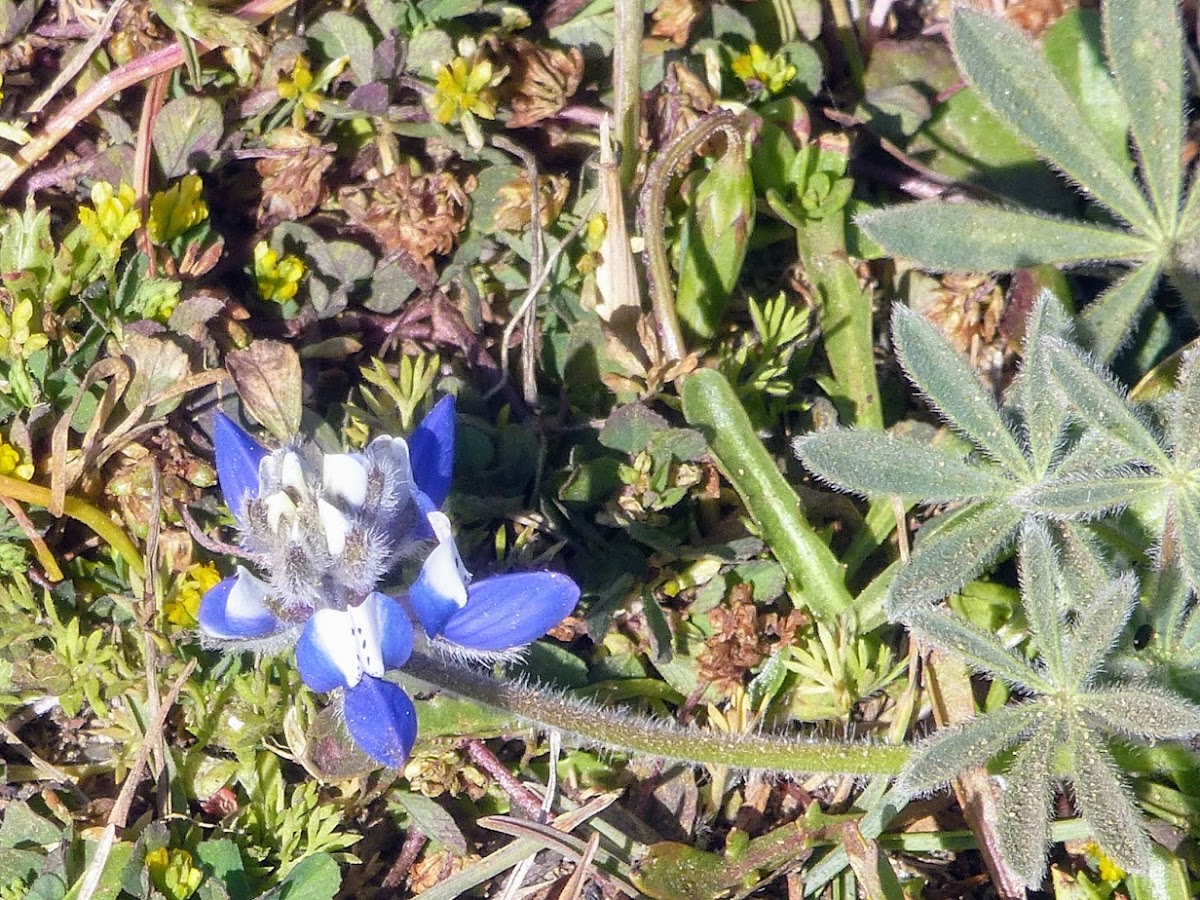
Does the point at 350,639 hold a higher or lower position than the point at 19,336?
lower

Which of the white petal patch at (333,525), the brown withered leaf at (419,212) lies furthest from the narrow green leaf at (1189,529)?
the brown withered leaf at (419,212)

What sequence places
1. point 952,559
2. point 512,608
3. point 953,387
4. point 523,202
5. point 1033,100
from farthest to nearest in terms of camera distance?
1. point 523,202
2. point 1033,100
3. point 953,387
4. point 952,559
5. point 512,608

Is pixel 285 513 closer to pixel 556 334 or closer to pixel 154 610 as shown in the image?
pixel 154 610

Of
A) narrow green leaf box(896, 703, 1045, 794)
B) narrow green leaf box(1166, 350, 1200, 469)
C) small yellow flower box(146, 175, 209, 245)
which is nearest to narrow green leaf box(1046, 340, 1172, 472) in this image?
narrow green leaf box(1166, 350, 1200, 469)

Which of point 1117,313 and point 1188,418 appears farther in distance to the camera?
point 1117,313

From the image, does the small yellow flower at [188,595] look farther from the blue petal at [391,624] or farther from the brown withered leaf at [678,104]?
the brown withered leaf at [678,104]

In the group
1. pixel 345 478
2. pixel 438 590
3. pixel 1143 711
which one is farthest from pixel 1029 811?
pixel 345 478

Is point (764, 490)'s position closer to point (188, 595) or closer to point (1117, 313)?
point (1117, 313)

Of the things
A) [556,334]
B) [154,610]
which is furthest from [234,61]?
[154,610]
